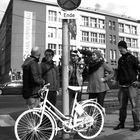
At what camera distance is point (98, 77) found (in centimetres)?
624

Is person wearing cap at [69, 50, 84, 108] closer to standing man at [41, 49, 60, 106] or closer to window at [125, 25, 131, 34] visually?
standing man at [41, 49, 60, 106]

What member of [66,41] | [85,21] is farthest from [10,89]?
[85,21]

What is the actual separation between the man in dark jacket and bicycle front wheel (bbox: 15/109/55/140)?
1.49 feet

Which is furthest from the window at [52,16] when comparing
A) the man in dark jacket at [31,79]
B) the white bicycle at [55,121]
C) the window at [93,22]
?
the man in dark jacket at [31,79]

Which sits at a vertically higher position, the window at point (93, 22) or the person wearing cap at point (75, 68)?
the window at point (93, 22)

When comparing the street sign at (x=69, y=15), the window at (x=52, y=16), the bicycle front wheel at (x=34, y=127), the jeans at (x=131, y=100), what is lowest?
the bicycle front wheel at (x=34, y=127)

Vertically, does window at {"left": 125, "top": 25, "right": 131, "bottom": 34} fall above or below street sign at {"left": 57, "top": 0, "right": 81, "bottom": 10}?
above

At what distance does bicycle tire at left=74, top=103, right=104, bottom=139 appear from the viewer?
5641 millimetres

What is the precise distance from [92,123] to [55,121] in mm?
892

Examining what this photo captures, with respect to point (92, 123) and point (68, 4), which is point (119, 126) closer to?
point (92, 123)

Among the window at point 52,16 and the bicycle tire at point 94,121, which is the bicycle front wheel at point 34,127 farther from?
the window at point 52,16

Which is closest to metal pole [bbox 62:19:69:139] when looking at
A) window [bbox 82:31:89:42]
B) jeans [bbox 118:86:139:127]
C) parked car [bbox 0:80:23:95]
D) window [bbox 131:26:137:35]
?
jeans [bbox 118:86:139:127]

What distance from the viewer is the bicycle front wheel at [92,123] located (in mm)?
5625

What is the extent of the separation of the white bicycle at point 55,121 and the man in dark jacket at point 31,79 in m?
0.18
